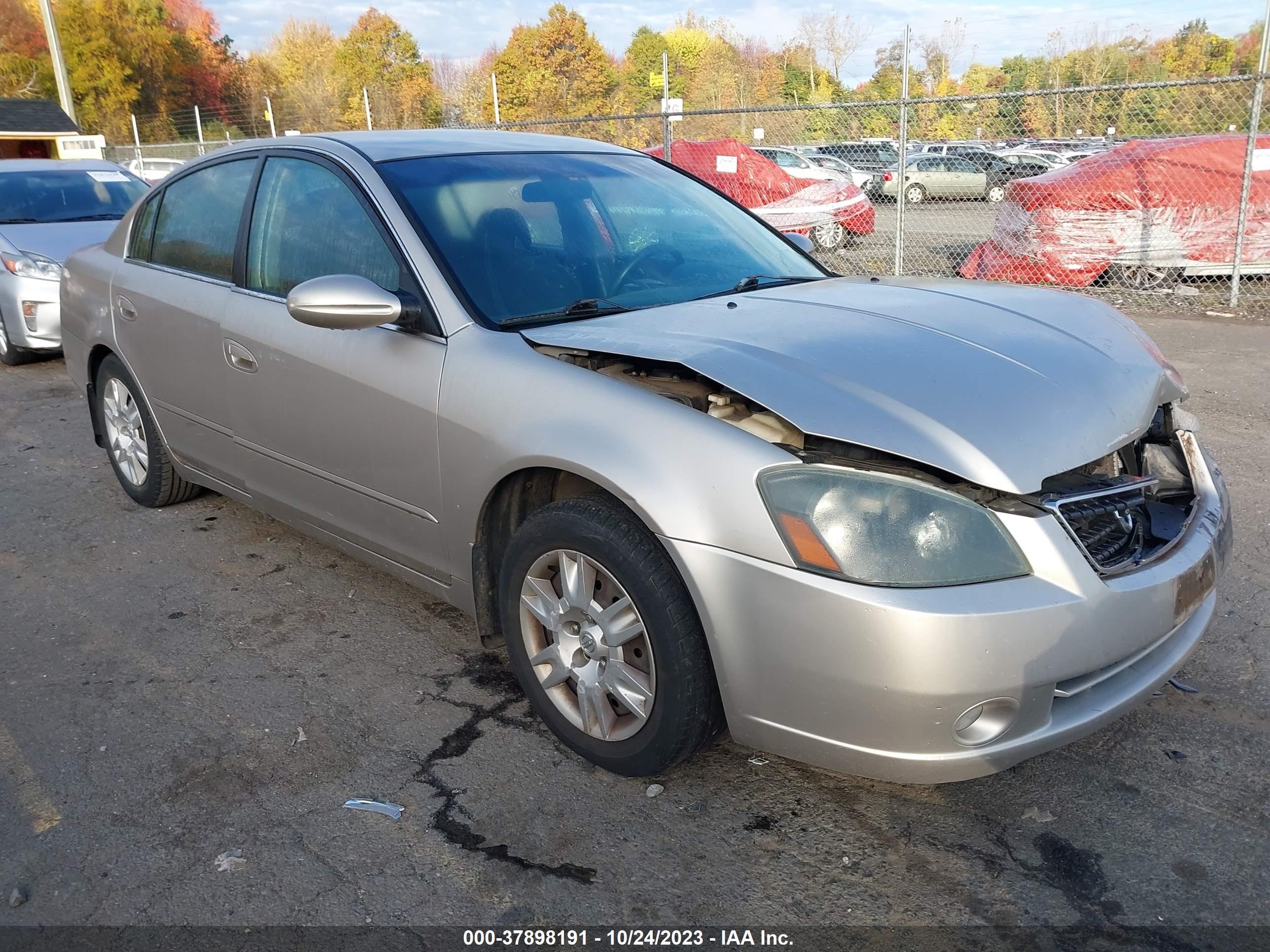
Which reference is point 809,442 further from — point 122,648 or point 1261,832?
point 122,648

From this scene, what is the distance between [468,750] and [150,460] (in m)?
2.69

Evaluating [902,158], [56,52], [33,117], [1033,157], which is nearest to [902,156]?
[902,158]

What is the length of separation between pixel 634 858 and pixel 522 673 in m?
0.69

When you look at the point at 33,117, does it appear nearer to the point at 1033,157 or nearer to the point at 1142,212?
the point at 1033,157

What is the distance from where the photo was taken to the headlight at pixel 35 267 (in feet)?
26.2

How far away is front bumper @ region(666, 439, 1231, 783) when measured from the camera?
7.06 ft

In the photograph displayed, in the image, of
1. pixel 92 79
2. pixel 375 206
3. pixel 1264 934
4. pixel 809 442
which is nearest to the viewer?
pixel 1264 934

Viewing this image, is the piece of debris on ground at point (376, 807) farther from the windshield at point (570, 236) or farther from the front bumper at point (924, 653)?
the windshield at point (570, 236)

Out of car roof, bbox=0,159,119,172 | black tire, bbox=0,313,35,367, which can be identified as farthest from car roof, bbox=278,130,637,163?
car roof, bbox=0,159,119,172

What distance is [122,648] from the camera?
11.8ft

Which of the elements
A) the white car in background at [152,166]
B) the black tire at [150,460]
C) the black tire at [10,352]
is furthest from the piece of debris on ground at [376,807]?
the white car in background at [152,166]

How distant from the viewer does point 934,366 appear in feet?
8.43

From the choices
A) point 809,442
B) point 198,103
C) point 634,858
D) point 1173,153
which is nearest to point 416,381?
point 809,442

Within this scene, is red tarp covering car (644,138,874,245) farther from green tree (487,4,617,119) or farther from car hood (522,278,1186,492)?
green tree (487,4,617,119)
